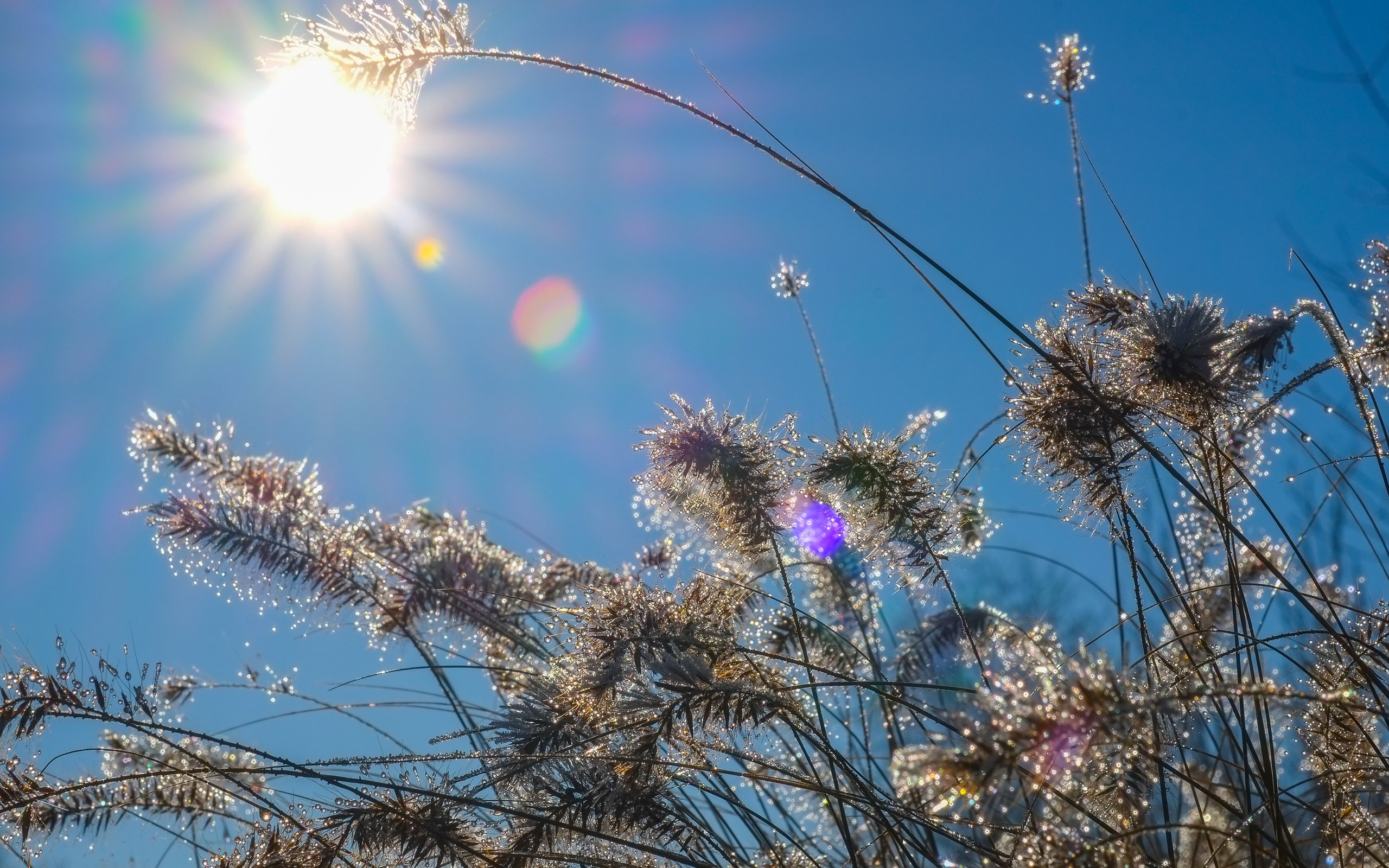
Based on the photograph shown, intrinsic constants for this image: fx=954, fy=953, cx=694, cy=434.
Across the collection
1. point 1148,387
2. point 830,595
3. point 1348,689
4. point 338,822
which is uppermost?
point 830,595

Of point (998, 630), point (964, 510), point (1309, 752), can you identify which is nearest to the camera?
point (1309, 752)

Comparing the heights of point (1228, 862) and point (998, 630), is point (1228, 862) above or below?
below

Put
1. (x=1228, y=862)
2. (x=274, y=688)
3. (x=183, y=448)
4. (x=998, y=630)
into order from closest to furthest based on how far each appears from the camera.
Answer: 1. (x=1228, y=862)
2. (x=998, y=630)
3. (x=274, y=688)
4. (x=183, y=448)

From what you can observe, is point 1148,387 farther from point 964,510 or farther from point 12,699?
point 12,699

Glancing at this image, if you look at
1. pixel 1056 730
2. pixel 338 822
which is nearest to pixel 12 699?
pixel 338 822

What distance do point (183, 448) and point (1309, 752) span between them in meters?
3.97

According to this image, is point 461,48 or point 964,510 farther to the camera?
point 964,510

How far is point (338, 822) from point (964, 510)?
1790 mm

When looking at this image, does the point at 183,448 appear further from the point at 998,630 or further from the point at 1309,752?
the point at 1309,752

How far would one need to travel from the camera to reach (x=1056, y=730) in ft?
3.38

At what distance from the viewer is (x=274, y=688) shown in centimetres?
355

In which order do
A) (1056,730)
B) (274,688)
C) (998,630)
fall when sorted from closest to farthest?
1. (1056,730)
2. (998,630)
3. (274,688)

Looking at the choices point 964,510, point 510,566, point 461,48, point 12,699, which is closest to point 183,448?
point 510,566

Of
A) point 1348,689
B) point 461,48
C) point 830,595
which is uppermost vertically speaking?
point 830,595
